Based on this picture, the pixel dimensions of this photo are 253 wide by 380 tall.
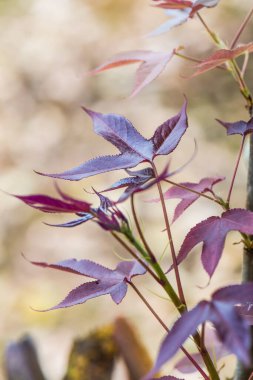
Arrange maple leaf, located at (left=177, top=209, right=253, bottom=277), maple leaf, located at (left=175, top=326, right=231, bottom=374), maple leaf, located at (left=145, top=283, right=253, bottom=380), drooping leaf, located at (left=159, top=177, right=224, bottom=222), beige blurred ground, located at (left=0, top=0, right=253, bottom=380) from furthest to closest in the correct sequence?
beige blurred ground, located at (left=0, top=0, right=253, bottom=380) → maple leaf, located at (left=175, top=326, right=231, bottom=374) → drooping leaf, located at (left=159, top=177, right=224, bottom=222) → maple leaf, located at (left=177, top=209, right=253, bottom=277) → maple leaf, located at (left=145, top=283, right=253, bottom=380)

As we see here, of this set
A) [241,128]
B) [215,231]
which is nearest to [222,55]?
[241,128]

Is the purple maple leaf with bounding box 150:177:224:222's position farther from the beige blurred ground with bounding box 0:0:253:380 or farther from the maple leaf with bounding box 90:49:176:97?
the beige blurred ground with bounding box 0:0:253:380

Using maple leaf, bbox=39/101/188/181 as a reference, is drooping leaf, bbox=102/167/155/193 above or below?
below

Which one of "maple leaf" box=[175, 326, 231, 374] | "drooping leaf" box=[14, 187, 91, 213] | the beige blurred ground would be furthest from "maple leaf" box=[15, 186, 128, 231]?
the beige blurred ground

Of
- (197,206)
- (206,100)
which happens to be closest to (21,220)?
(197,206)

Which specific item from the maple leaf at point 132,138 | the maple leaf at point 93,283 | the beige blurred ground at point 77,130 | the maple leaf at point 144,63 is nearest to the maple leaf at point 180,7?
the maple leaf at point 144,63

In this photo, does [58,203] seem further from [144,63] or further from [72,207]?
[144,63]

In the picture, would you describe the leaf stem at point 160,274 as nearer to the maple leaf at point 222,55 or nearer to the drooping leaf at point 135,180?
the drooping leaf at point 135,180
